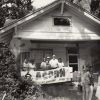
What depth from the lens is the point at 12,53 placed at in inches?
747

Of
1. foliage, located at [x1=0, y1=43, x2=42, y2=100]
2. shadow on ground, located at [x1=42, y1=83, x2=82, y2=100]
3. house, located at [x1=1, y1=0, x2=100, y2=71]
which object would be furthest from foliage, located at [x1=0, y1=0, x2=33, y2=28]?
shadow on ground, located at [x1=42, y1=83, x2=82, y2=100]

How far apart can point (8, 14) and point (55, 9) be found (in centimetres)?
1022

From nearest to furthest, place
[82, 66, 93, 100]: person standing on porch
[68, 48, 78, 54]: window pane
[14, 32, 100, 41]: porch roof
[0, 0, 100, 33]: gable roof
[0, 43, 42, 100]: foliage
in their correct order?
[82, 66, 93, 100]: person standing on porch, [0, 43, 42, 100]: foliage, [0, 0, 100, 33]: gable roof, [14, 32, 100, 41]: porch roof, [68, 48, 78, 54]: window pane

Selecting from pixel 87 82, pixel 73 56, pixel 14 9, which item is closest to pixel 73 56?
pixel 73 56

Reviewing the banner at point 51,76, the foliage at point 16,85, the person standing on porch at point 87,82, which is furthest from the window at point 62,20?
the person standing on porch at point 87,82

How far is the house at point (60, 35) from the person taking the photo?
58.6 ft

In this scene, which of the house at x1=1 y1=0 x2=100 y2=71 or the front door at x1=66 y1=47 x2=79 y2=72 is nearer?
the house at x1=1 y1=0 x2=100 y2=71

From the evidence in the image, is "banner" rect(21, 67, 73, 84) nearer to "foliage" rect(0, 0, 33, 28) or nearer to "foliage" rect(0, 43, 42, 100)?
"foliage" rect(0, 43, 42, 100)

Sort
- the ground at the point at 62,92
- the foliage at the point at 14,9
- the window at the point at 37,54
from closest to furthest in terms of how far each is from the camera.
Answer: the ground at the point at 62,92 → the window at the point at 37,54 → the foliage at the point at 14,9

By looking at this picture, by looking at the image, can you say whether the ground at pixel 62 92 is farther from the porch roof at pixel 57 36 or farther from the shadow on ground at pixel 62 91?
the porch roof at pixel 57 36

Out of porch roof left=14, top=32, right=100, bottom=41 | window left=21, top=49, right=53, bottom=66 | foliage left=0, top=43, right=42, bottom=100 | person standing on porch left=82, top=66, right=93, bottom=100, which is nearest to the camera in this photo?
person standing on porch left=82, top=66, right=93, bottom=100

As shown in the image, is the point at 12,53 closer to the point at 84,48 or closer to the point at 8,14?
the point at 84,48

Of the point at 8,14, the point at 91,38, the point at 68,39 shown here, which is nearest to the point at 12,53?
the point at 68,39

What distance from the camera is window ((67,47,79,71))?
19.9m
